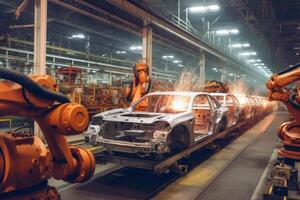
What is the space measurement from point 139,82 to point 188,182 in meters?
3.55

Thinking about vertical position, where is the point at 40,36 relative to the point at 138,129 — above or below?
above

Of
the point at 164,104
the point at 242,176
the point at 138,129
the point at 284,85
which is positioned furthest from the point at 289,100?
the point at 164,104

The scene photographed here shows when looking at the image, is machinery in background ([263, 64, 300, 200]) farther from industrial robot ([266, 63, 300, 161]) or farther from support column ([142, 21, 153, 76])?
support column ([142, 21, 153, 76])

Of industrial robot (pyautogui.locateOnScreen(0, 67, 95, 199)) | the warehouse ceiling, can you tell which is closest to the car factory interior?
industrial robot (pyautogui.locateOnScreen(0, 67, 95, 199))

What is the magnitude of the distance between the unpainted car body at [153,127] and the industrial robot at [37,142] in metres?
2.86

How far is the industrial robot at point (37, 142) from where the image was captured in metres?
1.81

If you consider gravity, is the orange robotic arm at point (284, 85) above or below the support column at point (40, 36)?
below

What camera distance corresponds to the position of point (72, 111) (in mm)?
1902

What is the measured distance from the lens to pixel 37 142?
7.09 feet

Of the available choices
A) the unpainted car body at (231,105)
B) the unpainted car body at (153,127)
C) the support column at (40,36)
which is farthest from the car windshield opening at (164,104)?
the unpainted car body at (231,105)

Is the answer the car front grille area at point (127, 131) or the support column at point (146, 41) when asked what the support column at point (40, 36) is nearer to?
the car front grille area at point (127, 131)

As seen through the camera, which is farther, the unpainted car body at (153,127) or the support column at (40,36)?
the support column at (40,36)

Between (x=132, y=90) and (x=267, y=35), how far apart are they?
37.2 feet

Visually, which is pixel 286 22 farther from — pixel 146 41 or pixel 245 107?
pixel 146 41
